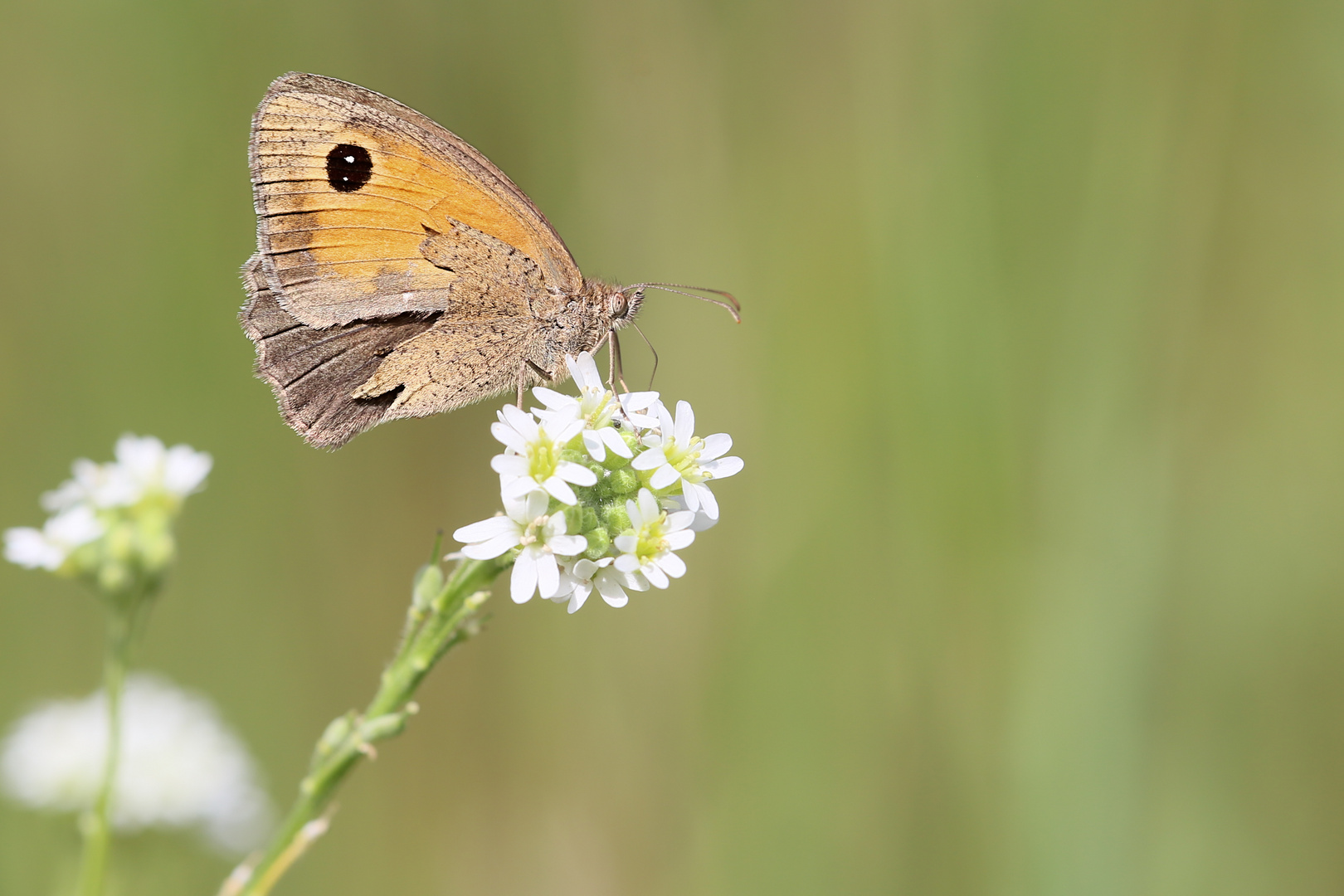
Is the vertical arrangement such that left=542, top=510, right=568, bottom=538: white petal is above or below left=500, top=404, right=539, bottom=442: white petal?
below

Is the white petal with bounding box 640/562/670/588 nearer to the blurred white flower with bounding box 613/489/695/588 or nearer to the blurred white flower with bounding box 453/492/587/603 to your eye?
the blurred white flower with bounding box 613/489/695/588

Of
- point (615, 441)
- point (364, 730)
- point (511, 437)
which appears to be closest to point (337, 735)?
point (364, 730)

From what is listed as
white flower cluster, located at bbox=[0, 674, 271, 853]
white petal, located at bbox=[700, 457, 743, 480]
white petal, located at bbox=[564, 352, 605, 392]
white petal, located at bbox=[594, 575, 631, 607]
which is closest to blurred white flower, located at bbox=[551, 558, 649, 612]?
white petal, located at bbox=[594, 575, 631, 607]

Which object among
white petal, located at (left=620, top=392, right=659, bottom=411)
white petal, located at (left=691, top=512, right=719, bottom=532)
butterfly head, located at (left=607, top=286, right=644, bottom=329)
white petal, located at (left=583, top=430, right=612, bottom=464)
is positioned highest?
butterfly head, located at (left=607, top=286, right=644, bottom=329)

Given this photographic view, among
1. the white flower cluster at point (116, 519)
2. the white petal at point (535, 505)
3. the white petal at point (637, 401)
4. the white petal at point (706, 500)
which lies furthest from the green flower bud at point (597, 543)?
the white flower cluster at point (116, 519)

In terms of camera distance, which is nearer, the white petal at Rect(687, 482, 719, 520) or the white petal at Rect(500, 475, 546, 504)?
the white petal at Rect(500, 475, 546, 504)

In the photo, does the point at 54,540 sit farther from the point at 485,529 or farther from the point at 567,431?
the point at 567,431
